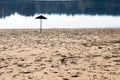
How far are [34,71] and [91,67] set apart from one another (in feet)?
8.23

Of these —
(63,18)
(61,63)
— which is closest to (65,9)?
(63,18)

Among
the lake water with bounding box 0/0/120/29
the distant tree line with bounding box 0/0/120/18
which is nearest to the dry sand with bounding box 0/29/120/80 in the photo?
the lake water with bounding box 0/0/120/29

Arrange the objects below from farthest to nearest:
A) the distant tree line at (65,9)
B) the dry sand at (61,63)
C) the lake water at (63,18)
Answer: the distant tree line at (65,9)
the lake water at (63,18)
the dry sand at (61,63)

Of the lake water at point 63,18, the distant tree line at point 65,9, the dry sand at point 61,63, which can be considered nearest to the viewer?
the dry sand at point 61,63

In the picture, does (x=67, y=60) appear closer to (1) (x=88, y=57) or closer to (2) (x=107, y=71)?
(1) (x=88, y=57)

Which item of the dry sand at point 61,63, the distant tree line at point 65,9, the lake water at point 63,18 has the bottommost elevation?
the dry sand at point 61,63

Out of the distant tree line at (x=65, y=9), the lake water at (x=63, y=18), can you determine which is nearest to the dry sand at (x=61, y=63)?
the lake water at (x=63, y=18)

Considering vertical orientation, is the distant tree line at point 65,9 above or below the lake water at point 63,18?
above

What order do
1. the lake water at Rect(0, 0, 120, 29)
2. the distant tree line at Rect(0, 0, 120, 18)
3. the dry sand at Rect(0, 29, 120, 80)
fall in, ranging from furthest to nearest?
the distant tree line at Rect(0, 0, 120, 18) < the lake water at Rect(0, 0, 120, 29) < the dry sand at Rect(0, 29, 120, 80)

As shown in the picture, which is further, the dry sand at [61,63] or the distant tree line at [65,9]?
the distant tree line at [65,9]

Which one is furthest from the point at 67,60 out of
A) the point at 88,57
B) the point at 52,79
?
the point at 52,79

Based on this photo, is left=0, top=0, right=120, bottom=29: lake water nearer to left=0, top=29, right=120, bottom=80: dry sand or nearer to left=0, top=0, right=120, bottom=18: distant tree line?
left=0, top=0, right=120, bottom=18: distant tree line

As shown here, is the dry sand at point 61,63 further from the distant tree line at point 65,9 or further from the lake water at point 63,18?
the distant tree line at point 65,9

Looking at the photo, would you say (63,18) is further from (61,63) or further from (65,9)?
(61,63)
